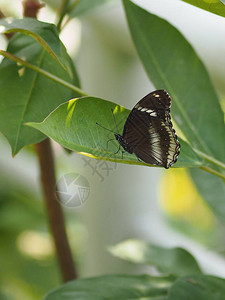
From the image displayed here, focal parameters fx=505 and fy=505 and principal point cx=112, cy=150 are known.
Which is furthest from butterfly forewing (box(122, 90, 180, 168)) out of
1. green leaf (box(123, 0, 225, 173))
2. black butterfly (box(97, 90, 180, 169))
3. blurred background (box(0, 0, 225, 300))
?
blurred background (box(0, 0, 225, 300))

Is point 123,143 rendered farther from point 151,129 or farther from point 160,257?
point 160,257

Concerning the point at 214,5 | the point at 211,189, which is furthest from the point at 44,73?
the point at 211,189

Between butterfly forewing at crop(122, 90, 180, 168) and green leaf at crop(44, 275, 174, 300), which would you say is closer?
butterfly forewing at crop(122, 90, 180, 168)

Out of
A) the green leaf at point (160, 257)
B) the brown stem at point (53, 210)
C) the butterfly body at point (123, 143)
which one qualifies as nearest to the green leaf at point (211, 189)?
the green leaf at point (160, 257)

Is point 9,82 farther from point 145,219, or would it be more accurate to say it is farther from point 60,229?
point 145,219

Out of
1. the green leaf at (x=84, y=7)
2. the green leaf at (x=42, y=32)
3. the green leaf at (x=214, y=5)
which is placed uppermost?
the green leaf at (x=214, y=5)

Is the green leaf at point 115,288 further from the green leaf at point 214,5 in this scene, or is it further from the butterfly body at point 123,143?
the green leaf at point 214,5

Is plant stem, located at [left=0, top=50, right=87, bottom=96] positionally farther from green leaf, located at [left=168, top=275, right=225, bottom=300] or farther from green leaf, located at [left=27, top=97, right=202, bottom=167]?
green leaf, located at [left=168, top=275, right=225, bottom=300]
